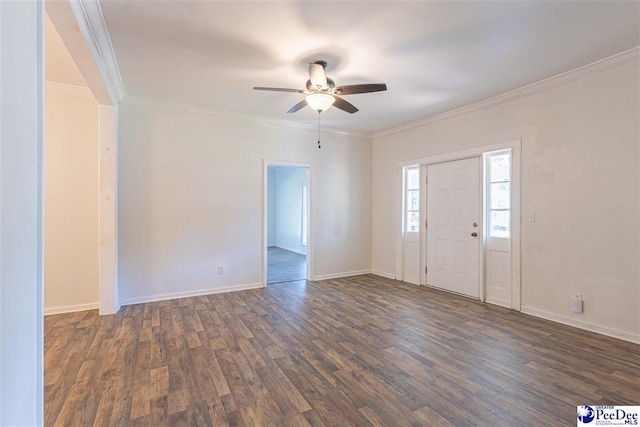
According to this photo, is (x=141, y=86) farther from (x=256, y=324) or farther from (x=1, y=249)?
(x=1, y=249)

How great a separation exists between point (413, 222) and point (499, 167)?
165 cm

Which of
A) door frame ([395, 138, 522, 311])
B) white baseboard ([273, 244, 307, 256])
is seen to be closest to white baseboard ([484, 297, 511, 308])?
door frame ([395, 138, 522, 311])

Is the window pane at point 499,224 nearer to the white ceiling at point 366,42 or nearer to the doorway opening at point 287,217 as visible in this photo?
the white ceiling at point 366,42

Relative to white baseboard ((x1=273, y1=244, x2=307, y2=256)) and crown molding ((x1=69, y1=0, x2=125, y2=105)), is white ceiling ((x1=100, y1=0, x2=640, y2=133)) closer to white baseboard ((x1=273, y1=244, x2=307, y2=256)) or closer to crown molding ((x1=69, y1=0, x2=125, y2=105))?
crown molding ((x1=69, y1=0, x2=125, y2=105))

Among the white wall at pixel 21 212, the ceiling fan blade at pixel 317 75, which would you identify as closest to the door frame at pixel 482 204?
the ceiling fan blade at pixel 317 75

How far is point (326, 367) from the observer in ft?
8.00

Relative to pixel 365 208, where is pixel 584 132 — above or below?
above

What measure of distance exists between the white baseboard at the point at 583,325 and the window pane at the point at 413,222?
197 centimetres

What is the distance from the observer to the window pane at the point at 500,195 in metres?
3.97

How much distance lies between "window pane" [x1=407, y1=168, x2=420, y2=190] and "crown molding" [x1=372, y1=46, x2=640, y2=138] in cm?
80

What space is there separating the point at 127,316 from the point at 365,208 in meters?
4.22

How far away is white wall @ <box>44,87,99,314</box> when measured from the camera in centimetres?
361

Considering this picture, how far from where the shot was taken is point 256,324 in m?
3.35

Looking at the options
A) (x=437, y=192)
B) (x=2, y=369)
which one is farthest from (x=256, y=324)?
(x=437, y=192)
